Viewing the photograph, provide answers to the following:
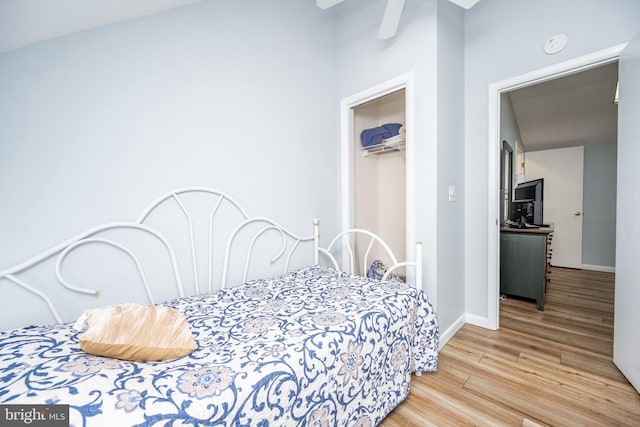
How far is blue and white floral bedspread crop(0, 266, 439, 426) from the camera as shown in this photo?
635mm

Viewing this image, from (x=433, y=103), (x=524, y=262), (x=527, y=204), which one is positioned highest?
(x=433, y=103)

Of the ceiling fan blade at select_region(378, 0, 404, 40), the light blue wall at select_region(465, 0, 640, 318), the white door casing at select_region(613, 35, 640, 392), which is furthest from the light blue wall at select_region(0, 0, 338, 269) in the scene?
the white door casing at select_region(613, 35, 640, 392)

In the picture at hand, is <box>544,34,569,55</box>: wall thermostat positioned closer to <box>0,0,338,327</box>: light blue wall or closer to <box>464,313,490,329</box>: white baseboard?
<box>0,0,338,327</box>: light blue wall

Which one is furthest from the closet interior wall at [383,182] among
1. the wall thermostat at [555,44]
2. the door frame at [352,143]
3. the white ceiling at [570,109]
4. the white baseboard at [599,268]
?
the white baseboard at [599,268]

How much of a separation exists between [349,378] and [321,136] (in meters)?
1.73

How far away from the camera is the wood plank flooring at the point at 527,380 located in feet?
4.03

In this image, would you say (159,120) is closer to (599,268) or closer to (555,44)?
(555,44)

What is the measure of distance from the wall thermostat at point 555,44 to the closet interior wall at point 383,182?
1.12 meters

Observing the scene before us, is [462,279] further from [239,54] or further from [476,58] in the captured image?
[239,54]

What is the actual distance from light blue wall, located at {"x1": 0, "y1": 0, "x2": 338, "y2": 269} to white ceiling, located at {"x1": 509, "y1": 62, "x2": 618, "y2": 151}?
2752mm

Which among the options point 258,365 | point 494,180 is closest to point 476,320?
point 494,180

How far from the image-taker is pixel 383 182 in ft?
9.34

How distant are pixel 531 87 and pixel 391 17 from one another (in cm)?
248

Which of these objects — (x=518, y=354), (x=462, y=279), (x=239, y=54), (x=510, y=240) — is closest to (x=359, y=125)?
(x=239, y=54)
